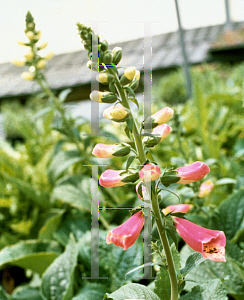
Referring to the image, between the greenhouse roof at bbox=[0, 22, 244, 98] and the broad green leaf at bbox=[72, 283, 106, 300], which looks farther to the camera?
the greenhouse roof at bbox=[0, 22, 244, 98]

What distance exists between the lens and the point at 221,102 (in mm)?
1627

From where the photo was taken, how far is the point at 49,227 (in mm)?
987

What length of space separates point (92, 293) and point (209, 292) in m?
0.26

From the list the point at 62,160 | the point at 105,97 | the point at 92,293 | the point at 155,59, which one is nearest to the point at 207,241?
the point at 105,97

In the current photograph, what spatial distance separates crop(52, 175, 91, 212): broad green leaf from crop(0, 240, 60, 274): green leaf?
14cm

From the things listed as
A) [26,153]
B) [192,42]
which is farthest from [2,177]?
[192,42]

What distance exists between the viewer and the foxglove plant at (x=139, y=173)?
1.23 ft

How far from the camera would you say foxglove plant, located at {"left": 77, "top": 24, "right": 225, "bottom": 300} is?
374mm

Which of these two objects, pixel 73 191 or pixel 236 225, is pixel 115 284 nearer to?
pixel 236 225

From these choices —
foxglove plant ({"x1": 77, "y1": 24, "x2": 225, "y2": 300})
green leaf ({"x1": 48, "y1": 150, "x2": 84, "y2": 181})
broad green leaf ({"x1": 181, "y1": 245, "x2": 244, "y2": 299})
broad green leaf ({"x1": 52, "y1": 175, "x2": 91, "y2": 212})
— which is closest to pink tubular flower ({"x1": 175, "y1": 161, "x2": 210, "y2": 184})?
foxglove plant ({"x1": 77, "y1": 24, "x2": 225, "y2": 300})

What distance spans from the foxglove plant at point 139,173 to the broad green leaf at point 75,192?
58 centimetres

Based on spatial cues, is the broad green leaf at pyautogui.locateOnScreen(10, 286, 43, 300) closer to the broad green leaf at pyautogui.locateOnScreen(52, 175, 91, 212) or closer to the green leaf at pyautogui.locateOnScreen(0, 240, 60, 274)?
the green leaf at pyautogui.locateOnScreen(0, 240, 60, 274)

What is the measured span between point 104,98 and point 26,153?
4.18 feet

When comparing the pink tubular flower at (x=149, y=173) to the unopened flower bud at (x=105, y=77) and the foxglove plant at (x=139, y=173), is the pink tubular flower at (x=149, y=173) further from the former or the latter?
the unopened flower bud at (x=105, y=77)
